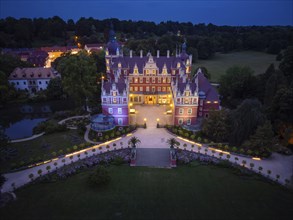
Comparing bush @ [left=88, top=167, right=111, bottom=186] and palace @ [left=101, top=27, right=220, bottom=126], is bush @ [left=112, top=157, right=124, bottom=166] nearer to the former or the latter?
bush @ [left=88, top=167, right=111, bottom=186]

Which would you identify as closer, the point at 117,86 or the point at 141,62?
the point at 117,86

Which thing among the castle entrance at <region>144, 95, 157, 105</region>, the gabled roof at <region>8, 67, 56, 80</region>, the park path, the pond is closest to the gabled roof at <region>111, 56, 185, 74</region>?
the castle entrance at <region>144, 95, 157, 105</region>

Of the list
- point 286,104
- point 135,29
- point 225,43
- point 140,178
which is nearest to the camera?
point 140,178

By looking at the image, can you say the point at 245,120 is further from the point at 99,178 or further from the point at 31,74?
the point at 31,74

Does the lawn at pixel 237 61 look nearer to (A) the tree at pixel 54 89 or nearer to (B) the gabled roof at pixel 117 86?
(B) the gabled roof at pixel 117 86

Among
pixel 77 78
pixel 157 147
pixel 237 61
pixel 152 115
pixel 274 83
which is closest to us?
pixel 157 147

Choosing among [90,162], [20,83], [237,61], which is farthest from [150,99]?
[237,61]

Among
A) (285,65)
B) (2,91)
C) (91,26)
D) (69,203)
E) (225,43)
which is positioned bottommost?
(69,203)

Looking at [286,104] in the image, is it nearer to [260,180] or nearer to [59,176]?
[260,180]

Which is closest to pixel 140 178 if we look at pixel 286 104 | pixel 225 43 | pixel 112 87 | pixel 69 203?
pixel 69 203
